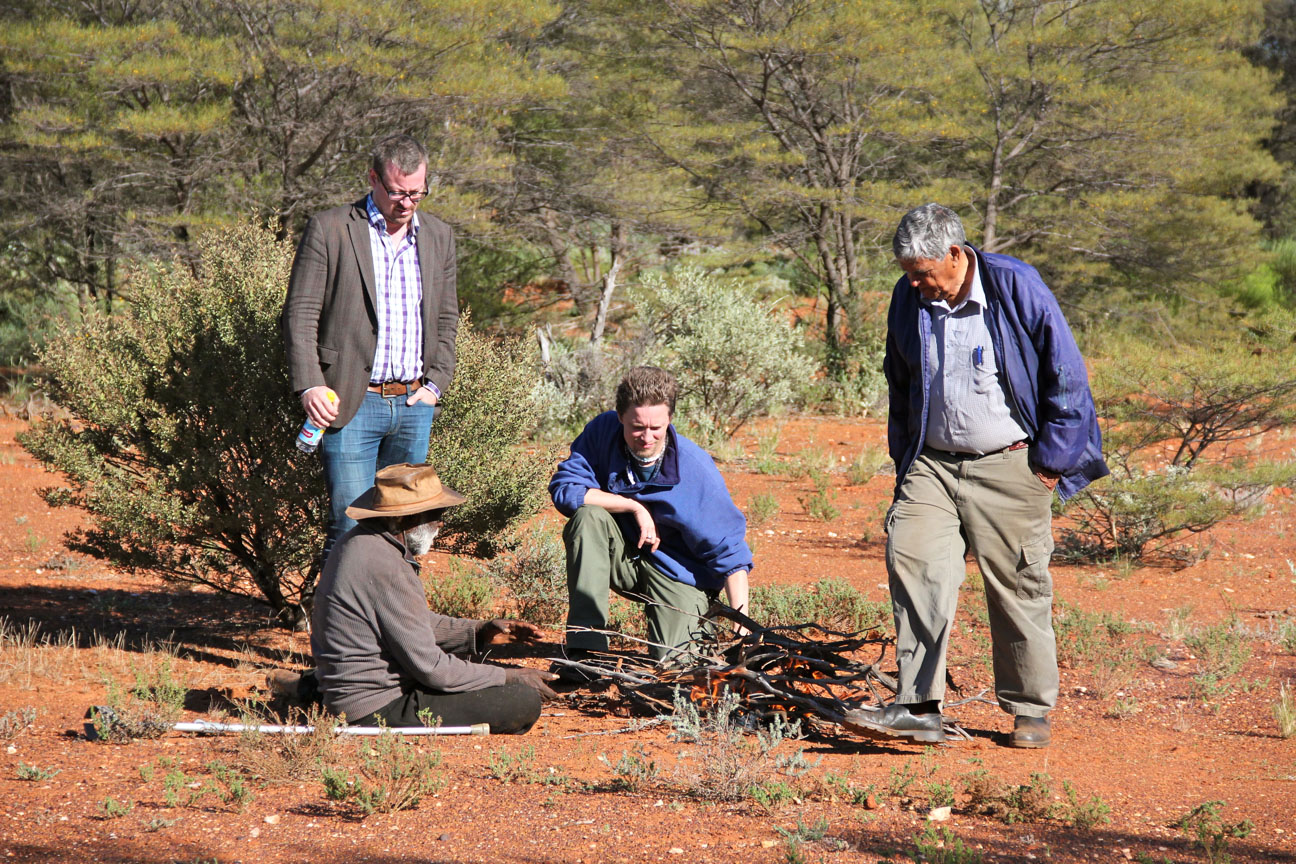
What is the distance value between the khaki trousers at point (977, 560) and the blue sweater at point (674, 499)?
0.93m

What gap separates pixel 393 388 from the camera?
432cm

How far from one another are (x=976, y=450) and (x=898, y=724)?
0.90 m

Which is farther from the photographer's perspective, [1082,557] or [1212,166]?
[1212,166]

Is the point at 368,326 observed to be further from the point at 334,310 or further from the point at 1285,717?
the point at 1285,717

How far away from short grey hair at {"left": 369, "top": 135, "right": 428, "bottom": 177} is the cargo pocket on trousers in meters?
2.42

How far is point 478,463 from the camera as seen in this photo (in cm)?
511

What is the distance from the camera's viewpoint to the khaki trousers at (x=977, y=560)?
368 cm

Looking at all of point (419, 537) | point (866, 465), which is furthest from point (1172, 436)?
point (419, 537)

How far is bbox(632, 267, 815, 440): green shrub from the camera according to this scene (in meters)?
11.6

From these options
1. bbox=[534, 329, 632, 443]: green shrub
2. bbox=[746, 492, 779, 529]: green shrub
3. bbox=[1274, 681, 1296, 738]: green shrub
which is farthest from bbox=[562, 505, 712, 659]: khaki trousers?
bbox=[534, 329, 632, 443]: green shrub

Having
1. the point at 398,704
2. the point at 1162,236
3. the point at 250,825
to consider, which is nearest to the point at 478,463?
the point at 398,704

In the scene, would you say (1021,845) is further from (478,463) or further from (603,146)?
(603,146)

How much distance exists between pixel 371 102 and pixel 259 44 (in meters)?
1.31

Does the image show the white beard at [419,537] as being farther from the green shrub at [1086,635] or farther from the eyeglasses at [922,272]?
the green shrub at [1086,635]
